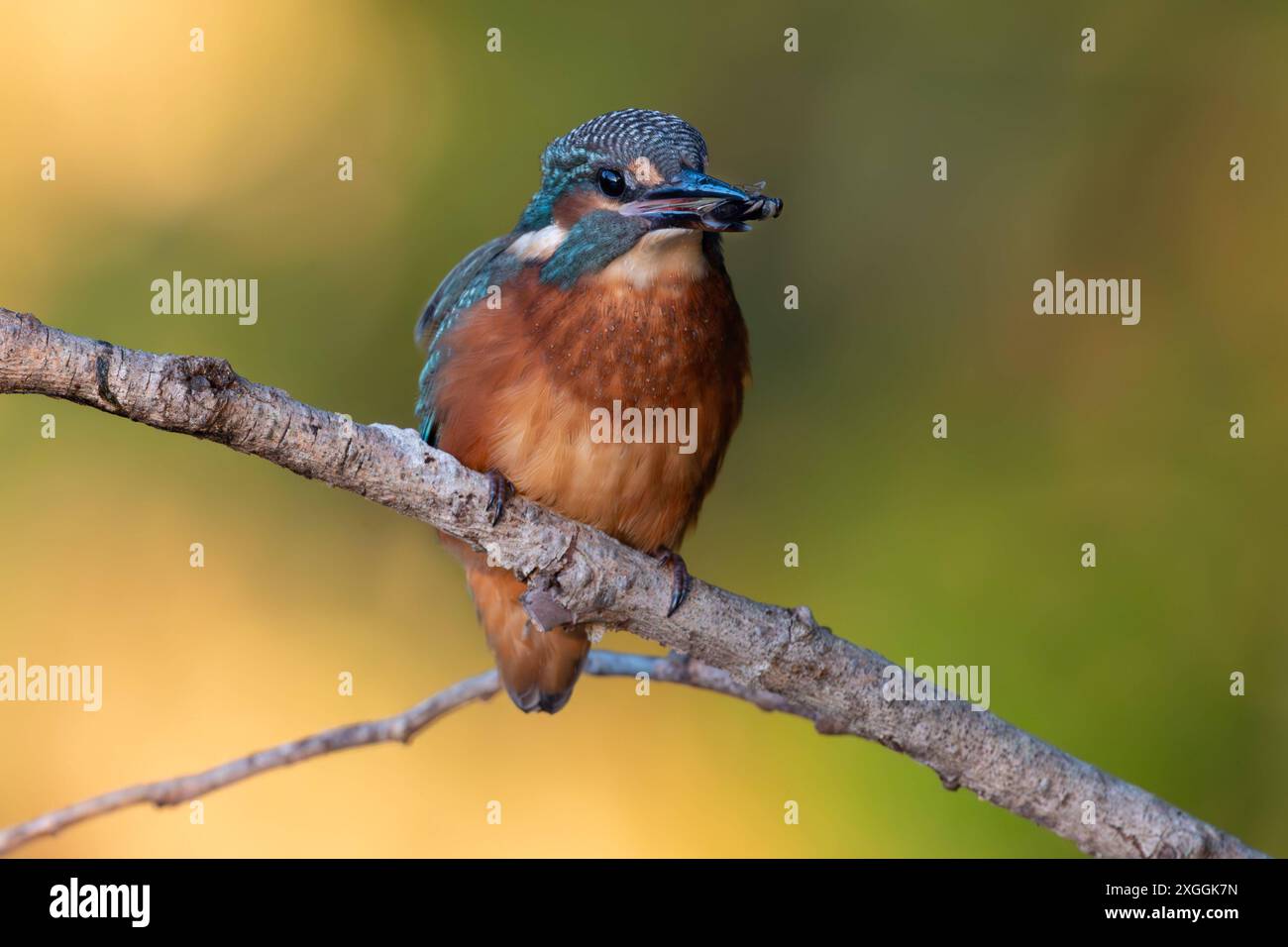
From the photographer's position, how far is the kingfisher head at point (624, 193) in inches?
93.9

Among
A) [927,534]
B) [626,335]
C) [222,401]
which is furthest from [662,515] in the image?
[927,534]

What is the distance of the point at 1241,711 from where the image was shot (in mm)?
3531

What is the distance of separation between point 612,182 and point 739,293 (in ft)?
5.40

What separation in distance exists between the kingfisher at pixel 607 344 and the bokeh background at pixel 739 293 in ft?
4.51

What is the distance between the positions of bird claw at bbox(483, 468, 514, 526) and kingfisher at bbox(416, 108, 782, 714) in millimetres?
27

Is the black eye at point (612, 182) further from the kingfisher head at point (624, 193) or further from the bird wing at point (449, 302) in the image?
the bird wing at point (449, 302)

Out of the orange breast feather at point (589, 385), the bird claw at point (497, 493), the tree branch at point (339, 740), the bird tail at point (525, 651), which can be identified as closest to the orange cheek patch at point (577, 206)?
the orange breast feather at point (589, 385)

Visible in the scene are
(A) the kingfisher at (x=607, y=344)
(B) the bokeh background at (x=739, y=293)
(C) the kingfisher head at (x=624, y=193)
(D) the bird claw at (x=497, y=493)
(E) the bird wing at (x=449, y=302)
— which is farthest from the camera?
(B) the bokeh background at (x=739, y=293)

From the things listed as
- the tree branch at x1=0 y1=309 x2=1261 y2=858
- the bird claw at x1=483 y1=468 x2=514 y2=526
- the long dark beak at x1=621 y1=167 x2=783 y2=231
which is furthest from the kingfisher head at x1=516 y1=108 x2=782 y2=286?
the tree branch at x1=0 y1=309 x2=1261 y2=858

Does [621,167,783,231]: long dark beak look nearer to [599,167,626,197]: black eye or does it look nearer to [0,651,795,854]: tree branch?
[599,167,626,197]: black eye

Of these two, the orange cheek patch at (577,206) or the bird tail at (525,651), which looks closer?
the orange cheek patch at (577,206)

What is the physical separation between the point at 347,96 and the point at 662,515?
2365mm

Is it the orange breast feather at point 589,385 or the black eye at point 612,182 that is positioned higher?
the black eye at point 612,182

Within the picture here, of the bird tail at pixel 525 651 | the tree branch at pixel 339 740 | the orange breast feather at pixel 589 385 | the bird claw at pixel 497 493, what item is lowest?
the tree branch at pixel 339 740
